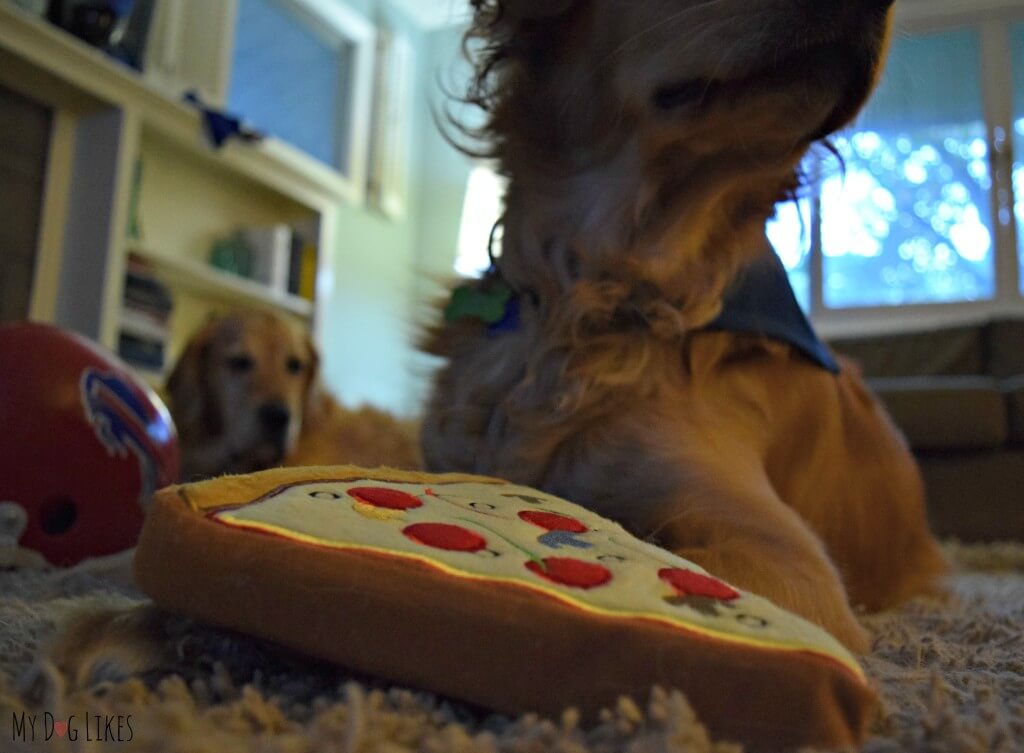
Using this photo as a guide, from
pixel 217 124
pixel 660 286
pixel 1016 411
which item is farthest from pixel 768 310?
pixel 217 124

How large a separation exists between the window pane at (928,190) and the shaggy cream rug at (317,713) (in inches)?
170

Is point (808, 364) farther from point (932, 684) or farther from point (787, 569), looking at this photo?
point (932, 684)

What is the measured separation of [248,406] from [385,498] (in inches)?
80.5

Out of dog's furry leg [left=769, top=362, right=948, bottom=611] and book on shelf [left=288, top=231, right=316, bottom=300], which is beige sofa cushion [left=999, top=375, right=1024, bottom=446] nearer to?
dog's furry leg [left=769, top=362, right=948, bottom=611]

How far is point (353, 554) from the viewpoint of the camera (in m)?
0.45

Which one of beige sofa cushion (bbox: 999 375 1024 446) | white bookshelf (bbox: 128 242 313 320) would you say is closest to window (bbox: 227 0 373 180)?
white bookshelf (bbox: 128 242 313 320)

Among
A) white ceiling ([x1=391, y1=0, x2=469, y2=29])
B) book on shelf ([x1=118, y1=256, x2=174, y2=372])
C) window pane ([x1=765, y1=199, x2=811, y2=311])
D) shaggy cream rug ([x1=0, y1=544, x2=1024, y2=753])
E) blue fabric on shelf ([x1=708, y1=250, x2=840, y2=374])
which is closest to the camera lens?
shaggy cream rug ([x1=0, y1=544, x2=1024, y2=753])

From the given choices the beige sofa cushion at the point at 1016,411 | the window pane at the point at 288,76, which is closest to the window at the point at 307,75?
the window pane at the point at 288,76

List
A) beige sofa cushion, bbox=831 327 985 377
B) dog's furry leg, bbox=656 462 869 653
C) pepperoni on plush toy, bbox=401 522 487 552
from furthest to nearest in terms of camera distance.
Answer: beige sofa cushion, bbox=831 327 985 377 < dog's furry leg, bbox=656 462 869 653 < pepperoni on plush toy, bbox=401 522 487 552

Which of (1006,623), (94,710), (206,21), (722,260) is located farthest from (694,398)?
(206,21)

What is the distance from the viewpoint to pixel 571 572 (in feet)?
1.52

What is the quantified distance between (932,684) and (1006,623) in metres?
0.42

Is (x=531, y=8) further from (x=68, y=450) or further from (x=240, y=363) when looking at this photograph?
Result: (x=240, y=363)

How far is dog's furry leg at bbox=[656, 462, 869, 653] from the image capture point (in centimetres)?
67
